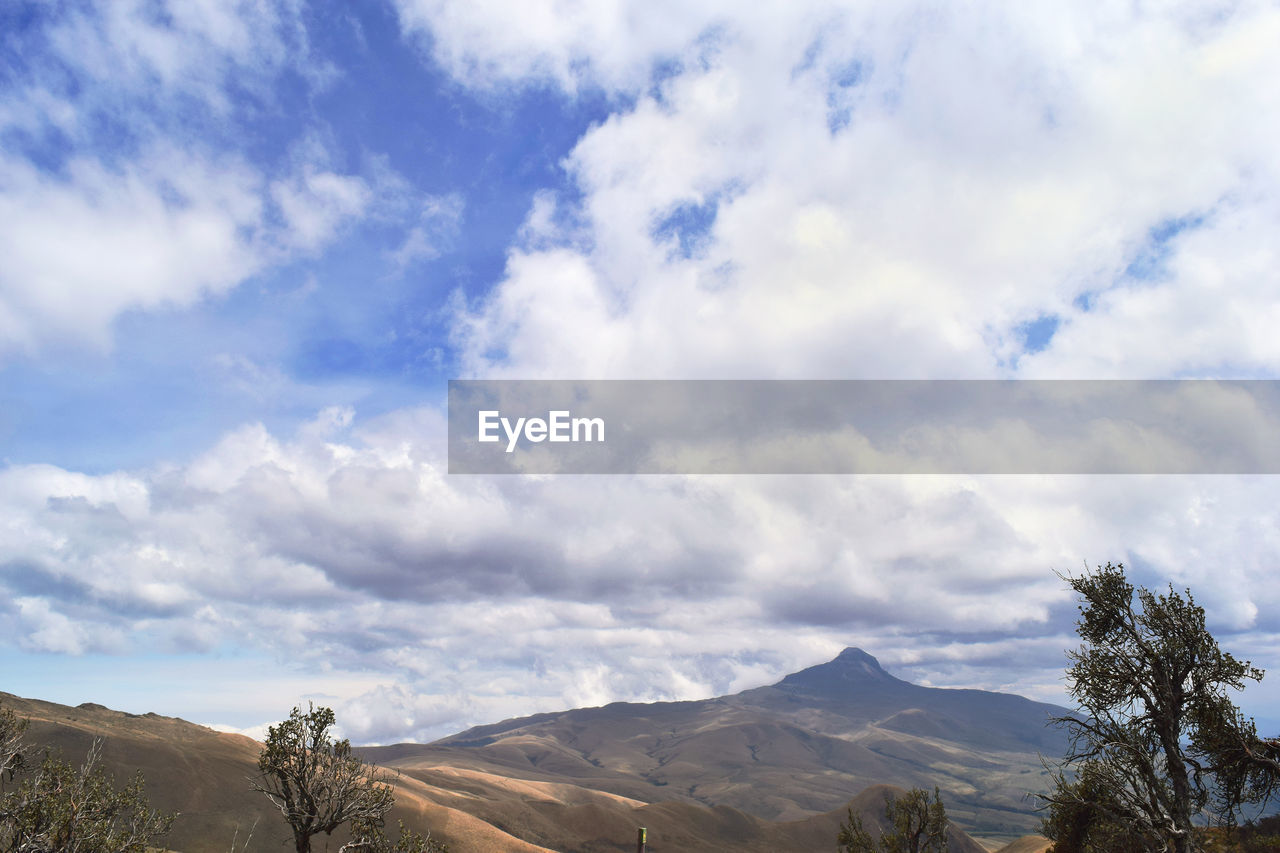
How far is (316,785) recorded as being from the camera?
3198cm

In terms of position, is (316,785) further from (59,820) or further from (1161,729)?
(1161,729)

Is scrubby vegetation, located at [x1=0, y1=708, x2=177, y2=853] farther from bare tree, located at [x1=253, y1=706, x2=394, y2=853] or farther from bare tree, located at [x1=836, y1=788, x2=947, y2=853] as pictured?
bare tree, located at [x1=836, y1=788, x2=947, y2=853]

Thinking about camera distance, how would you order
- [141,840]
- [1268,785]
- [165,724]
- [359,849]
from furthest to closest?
[165,724] → [141,840] → [359,849] → [1268,785]

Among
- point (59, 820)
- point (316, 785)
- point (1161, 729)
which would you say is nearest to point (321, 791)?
point (316, 785)

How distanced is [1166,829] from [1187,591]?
31.3 feet

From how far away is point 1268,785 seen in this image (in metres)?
23.1

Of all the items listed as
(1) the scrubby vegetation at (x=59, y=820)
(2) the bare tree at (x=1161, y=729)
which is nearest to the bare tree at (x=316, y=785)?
(1) the scrubby vegetation at (x=59, y=820)

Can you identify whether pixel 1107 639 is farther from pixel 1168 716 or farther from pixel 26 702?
pixel 26 702

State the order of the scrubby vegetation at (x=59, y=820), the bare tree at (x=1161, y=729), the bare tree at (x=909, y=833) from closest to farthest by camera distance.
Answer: the bare tree at (x=1161, y=729) → the scrubby vegetation at (x=59, y=820) → the bare tree at (x=909, y=833)

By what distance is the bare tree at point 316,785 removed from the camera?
103 ft

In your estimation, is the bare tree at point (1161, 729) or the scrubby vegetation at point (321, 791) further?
the scrubby vegetation at point (321, 791)

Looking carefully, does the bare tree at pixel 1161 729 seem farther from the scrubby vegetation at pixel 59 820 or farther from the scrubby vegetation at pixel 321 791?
the scrubby vegetation at pixel 59 820

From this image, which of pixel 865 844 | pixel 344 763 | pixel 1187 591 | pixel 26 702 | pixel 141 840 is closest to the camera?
pixel 1187 591

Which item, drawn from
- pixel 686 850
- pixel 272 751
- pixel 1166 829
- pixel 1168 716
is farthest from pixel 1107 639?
pixel 686 850
